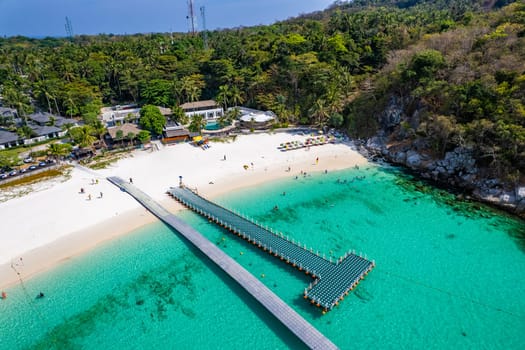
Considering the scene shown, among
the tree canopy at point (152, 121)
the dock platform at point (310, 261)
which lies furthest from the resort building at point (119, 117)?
the dock platform at point (310, 261)

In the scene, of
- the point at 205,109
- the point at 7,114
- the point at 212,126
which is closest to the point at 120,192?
the point at 212,126

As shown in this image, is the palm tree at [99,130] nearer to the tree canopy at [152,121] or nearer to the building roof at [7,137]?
the tree canopy at [152,121]

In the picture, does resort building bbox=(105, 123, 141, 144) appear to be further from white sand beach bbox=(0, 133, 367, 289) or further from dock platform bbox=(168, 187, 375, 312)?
dock platform bbox=(168, 187, 375, 312)

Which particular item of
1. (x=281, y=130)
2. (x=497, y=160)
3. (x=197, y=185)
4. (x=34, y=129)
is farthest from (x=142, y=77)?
(x=497, y=160)

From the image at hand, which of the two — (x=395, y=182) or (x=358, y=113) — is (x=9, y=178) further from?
(x=358, y=113)

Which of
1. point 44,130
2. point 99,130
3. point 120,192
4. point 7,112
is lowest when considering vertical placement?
point 120,192

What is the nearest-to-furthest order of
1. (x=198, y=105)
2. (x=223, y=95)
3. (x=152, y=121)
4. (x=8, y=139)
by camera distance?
(x=8, y=139), (x=152, y=121), (x=223, y=95), (x=198, y=105)

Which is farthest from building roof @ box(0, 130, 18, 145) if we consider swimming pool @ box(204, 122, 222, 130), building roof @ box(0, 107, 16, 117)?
swimming pool @ box(204, 122, 222, 130)

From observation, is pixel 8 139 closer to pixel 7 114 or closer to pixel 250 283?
pixel 7 114
